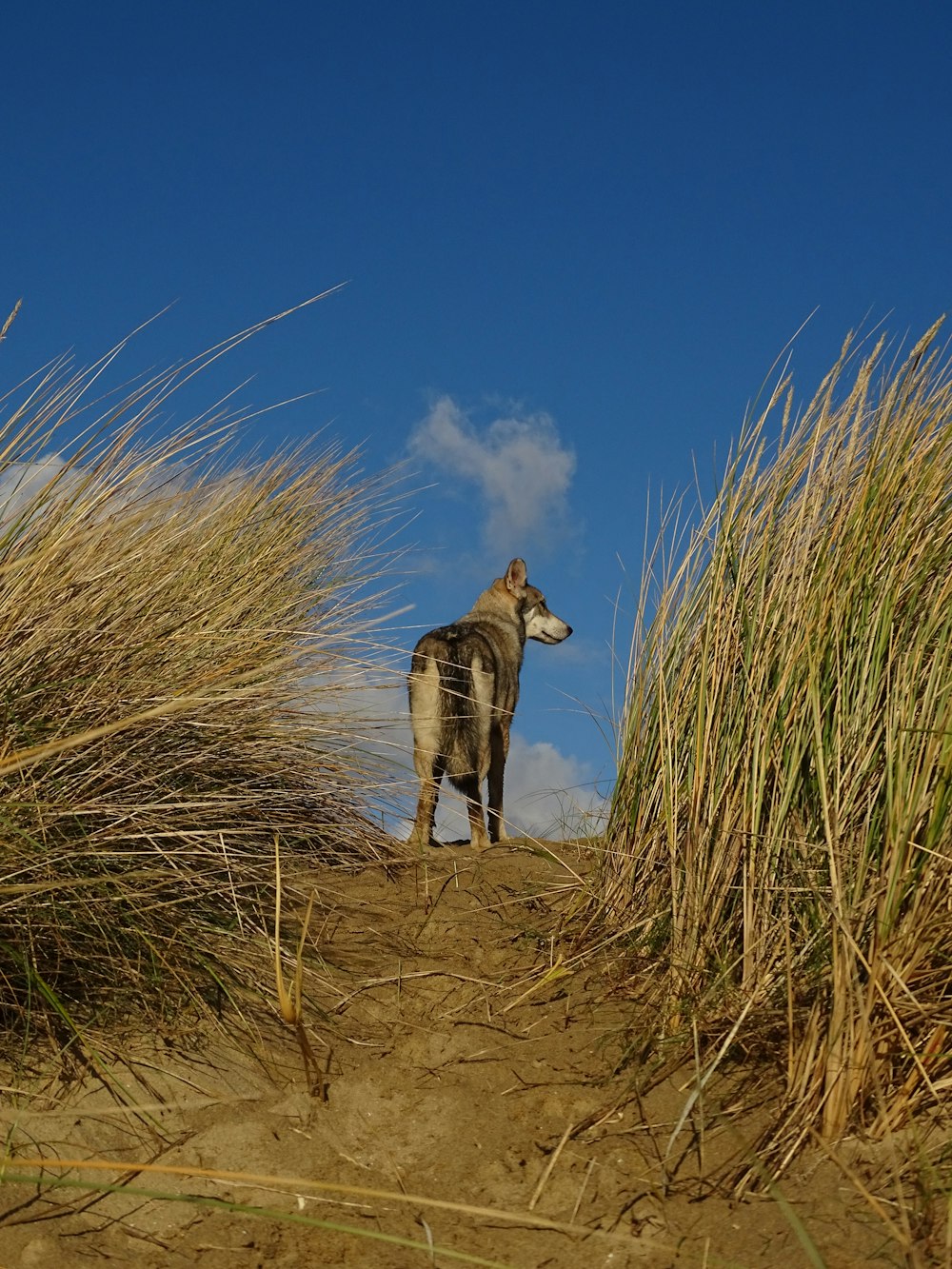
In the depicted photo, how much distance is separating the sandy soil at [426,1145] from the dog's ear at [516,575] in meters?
4.15

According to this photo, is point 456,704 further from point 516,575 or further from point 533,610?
point 533,610

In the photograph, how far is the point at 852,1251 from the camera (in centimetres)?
217

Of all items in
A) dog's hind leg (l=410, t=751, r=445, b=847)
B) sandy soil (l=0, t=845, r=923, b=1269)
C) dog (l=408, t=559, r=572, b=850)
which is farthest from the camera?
dog (l=408, t=559, r=572, b=850)

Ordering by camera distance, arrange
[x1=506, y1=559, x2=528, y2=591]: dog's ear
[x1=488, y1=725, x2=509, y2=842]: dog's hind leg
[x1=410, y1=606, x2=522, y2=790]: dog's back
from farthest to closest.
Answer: [x1=506, y1=559, x2=528, y2=591]: dog's ear
[x1=488, y1=725, x2=509, y2=842]: dog's hind leg
[x1=410, y1=606, x2=522, y2=790]: dog's back

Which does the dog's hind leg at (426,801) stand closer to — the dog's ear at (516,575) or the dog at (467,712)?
the dog at (467,712)

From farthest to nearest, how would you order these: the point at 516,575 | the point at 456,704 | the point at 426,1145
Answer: the point at 516,575 < the point at 456,704 < the point at 426,1145

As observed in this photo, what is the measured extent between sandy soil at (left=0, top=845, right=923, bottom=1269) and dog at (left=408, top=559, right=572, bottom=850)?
1787 millimetres

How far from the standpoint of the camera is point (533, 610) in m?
→ 8.01

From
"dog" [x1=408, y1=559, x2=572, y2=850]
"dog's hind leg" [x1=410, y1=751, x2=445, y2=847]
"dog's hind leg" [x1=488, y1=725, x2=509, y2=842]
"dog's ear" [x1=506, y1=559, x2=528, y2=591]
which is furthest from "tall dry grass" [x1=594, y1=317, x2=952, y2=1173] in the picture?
"dog's ear" [x1=506, y1=559, x2=528, y2=591]

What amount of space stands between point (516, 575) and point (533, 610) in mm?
407

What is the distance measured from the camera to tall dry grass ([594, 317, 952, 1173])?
2525mm

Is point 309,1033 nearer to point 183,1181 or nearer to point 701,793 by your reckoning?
point 183,1181

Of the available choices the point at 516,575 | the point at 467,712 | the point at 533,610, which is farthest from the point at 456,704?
the point at 533,610

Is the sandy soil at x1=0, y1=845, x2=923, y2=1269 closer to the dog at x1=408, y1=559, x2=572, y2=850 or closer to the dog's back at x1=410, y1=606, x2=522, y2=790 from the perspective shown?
the dog at x1=408, y1=559, x2=572, y2=850
